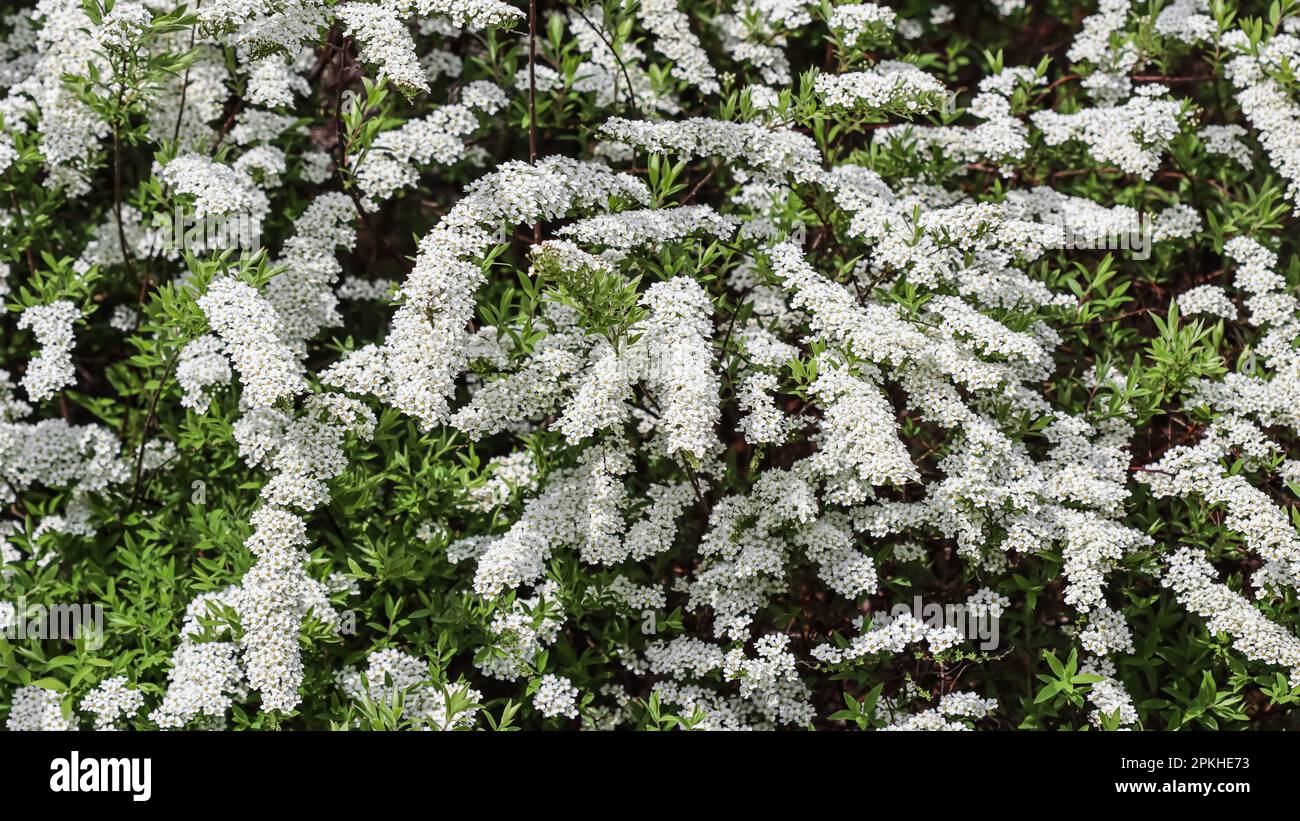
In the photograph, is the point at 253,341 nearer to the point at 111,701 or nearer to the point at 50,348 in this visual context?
the point at 50,348

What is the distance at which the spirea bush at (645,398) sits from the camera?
5441 millimetres

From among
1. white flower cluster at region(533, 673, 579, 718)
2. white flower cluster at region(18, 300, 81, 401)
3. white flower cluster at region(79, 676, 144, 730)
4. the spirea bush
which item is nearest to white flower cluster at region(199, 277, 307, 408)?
the spirea bush

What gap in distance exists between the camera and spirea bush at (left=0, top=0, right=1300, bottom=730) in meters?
5.44

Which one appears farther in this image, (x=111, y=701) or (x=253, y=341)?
(x=111, y=701)

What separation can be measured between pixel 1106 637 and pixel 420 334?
3.25m

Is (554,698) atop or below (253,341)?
below

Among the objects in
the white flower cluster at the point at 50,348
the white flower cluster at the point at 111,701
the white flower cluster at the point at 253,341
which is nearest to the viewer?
the white flower cluster at the point at 253,341

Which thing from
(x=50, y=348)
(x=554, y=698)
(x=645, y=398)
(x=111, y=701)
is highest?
(x=50, y=348)

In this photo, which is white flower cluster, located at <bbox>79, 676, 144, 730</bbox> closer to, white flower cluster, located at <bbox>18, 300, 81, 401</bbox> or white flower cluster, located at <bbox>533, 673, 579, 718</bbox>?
white flower cluster, located at <bbox>18, 300, 81, 401</bbox>

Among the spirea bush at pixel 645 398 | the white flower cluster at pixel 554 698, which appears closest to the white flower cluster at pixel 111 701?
the spirea bush at pixel 645 398

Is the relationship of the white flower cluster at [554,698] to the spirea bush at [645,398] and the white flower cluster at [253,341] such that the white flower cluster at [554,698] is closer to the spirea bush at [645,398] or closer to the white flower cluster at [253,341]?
the spirea bush at [645,398]

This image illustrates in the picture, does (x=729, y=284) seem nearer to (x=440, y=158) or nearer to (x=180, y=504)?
(x=440, y=158)

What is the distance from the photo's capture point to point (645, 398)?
6207mm

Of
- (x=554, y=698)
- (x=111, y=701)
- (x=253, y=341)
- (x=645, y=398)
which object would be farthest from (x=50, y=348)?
(x=554, y=698)
